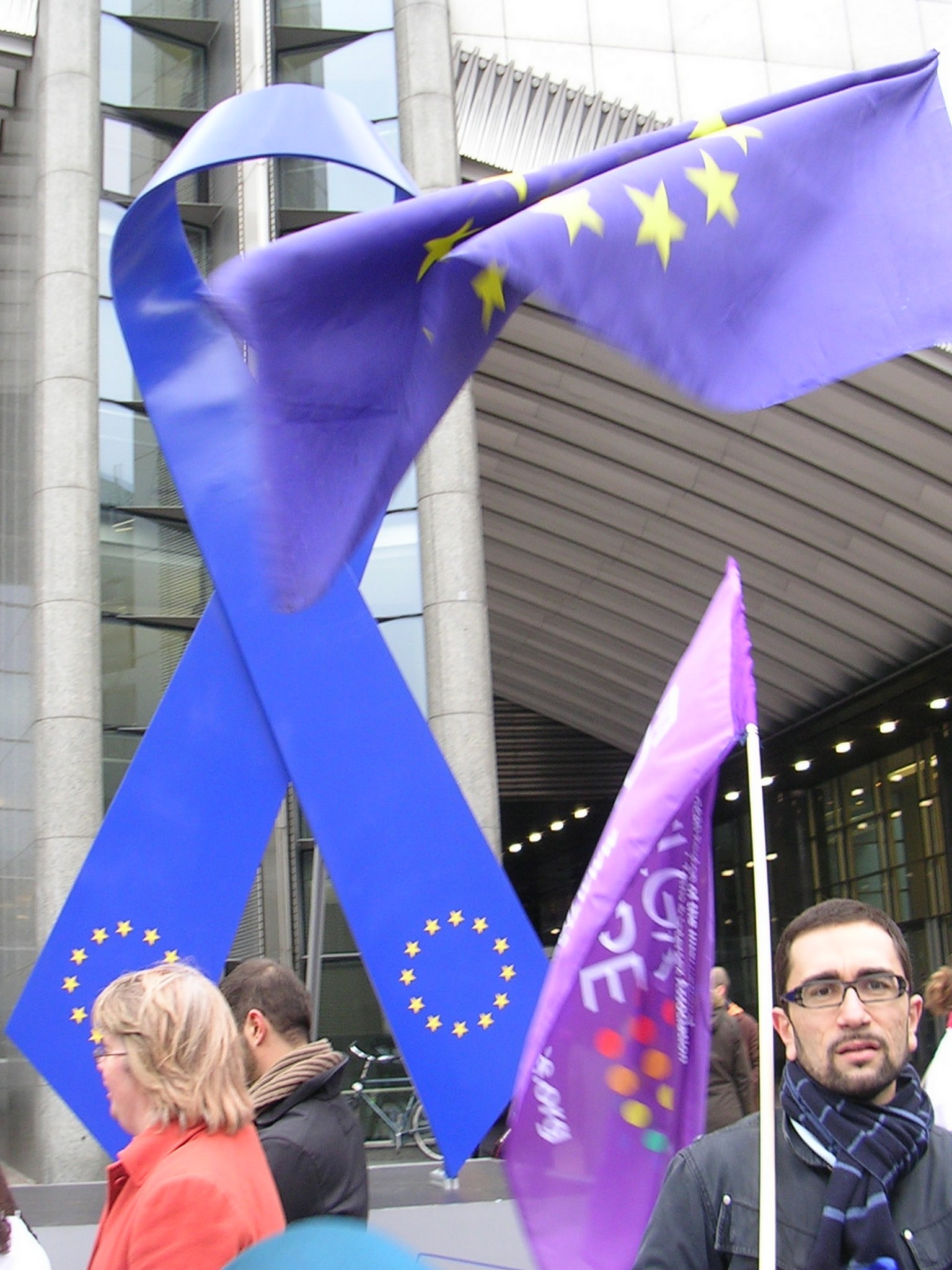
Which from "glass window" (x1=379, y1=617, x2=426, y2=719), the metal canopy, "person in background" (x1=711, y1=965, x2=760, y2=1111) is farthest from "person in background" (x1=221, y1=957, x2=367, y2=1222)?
the metal canopy

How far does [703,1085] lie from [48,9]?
1163 centimetres

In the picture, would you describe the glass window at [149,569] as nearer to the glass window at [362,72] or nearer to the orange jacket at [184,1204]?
the glass window at [362,72]

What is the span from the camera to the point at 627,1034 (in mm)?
2977

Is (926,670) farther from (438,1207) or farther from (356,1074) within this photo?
(438,1207)

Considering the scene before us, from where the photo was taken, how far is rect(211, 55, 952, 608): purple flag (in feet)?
13.4

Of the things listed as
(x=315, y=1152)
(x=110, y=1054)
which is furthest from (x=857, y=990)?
(x=315, y=1152)

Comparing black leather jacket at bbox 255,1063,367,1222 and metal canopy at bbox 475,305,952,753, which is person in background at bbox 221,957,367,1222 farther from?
metal canopy at bbox 475,305,952,753

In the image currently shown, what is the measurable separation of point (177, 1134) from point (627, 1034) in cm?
92

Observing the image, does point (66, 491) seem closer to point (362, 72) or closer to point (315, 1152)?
point (362, 72)

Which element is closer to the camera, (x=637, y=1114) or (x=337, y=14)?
(x=637, y=1114)

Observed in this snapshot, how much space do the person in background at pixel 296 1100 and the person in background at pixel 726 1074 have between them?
4554mm

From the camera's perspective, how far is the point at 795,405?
19.8 metres

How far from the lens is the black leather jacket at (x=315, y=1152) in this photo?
3.06 m

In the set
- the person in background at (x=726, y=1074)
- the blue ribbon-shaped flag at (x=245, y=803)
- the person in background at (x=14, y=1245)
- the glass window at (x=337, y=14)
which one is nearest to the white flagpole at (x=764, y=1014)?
the person in background at (x=14, y=1245)
